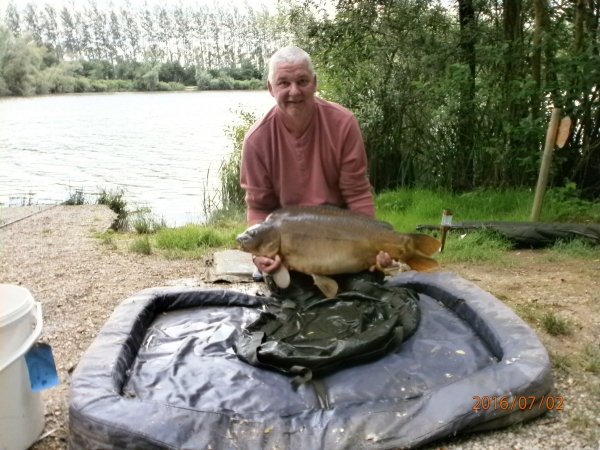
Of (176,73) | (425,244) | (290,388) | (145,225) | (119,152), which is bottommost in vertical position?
(119,152)

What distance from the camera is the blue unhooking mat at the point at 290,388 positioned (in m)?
1.76

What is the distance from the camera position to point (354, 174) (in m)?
2.71

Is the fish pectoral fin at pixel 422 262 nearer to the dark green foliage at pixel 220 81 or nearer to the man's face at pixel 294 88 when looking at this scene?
the man's face at pixel 294 88

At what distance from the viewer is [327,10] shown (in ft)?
22.5

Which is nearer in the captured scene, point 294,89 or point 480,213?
point 294,89

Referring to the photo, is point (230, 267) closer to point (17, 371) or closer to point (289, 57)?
point (289, 57)

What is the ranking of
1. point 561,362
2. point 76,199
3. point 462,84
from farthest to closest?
point 76,199 < point 462,84 < point 561,362

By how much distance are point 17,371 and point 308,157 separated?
1472 mm

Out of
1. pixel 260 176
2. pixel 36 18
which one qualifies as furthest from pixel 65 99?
pixel 260 176

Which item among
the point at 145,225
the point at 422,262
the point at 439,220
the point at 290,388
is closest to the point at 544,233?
the point at 439,220

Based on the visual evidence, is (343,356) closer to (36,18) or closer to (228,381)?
(228,381)

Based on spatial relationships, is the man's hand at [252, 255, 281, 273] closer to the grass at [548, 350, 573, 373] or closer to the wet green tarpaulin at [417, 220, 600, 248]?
the grass at [548, 350, 573, 373]

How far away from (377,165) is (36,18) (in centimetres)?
1224

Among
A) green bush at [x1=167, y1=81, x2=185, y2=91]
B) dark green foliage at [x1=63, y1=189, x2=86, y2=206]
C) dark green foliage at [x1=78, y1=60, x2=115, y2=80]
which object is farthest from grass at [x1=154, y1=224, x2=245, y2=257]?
green bush at [x1=167, y1=81, x2=185, y2=91]
